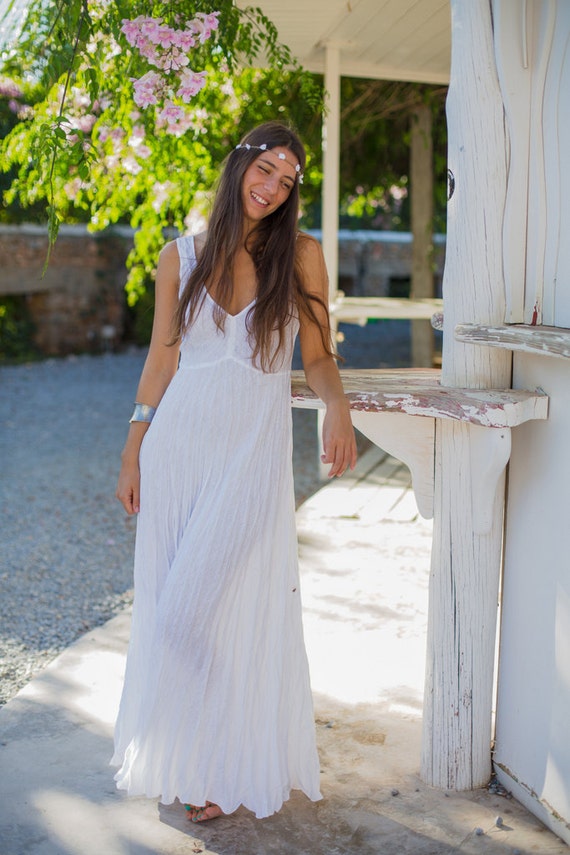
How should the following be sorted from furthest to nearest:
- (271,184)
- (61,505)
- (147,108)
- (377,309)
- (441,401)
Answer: (377,309)
(61,505)
(147,108)
(271,184)
(441,401)

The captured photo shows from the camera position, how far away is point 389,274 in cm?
1683

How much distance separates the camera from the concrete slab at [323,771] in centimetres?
253

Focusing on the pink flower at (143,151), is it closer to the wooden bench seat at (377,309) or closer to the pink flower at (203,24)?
the pink flower at (203,24)

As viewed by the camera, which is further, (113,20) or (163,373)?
(113,20)

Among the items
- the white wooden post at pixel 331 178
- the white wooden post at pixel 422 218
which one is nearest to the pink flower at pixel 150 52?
the white wooden post at pixel 331 178

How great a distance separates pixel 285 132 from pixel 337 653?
201cm

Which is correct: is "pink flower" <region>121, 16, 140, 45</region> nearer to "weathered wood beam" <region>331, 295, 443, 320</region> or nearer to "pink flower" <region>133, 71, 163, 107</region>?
"pink flower" <region>133, 71, 163, 107</region>

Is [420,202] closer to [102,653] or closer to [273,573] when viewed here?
[102,653]

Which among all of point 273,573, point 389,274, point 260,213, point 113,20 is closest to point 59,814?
point 273,573

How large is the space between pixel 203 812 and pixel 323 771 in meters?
0.43

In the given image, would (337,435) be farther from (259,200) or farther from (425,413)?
(259,200)

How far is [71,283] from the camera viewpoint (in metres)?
13.5

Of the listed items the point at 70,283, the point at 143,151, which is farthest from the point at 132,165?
the point at 70,283

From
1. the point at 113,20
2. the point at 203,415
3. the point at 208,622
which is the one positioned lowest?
the point at 208,622
